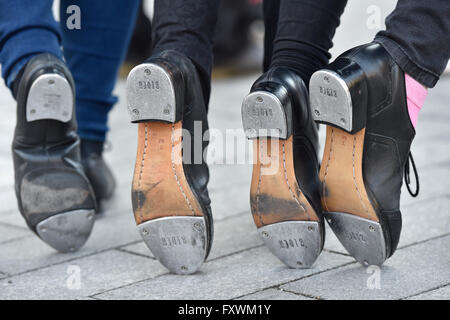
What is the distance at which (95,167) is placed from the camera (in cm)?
231

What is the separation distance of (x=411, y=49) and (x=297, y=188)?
1.19ft

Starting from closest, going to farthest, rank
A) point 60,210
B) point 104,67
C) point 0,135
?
point 60,210, point 104,67, point 0,135

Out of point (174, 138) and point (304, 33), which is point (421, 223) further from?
point (174, 138)

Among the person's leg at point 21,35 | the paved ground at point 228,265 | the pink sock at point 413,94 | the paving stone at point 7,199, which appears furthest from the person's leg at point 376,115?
the paving stone at point 7,199

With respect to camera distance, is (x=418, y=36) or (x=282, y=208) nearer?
(x=418, y=36)

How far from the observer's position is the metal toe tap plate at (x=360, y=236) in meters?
1.55

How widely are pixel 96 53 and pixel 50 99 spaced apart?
0.58 meters

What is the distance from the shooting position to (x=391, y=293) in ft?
4.85

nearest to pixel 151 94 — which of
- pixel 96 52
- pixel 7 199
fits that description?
pixel 96 52

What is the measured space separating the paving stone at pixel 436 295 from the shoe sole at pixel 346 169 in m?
0.14

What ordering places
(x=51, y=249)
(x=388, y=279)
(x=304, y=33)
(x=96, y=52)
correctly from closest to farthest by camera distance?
(x=388, y=279)
(x=304, y=33)
(x=51, y=249)
(x=96, y=52)

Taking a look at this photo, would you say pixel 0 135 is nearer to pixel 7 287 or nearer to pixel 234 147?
pixel 234 147

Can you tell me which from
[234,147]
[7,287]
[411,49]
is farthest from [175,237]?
[234,147]

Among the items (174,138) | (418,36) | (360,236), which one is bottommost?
(360,236)
